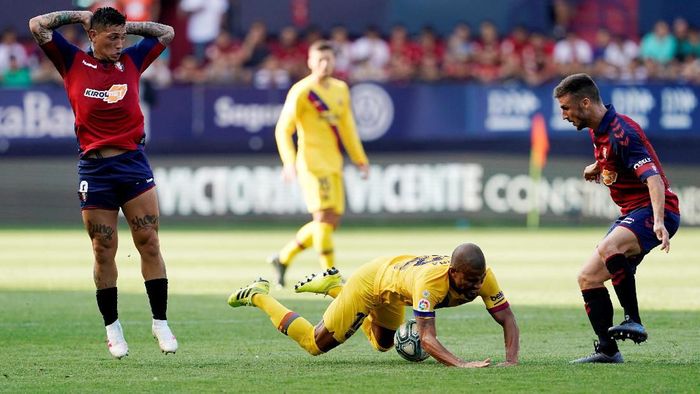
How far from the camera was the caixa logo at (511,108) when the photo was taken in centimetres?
2469

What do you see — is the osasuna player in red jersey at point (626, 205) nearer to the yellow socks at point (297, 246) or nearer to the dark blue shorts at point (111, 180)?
the dark blue shorts at point (111, 180)

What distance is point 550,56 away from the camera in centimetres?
2711

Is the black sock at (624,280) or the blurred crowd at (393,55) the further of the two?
the blurred crowd at (393,55)

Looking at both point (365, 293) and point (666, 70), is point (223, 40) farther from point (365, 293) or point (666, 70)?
point (365, 293)

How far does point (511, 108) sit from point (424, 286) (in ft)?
55.5

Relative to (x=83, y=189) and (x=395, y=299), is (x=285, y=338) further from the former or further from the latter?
(x=83, y=189)

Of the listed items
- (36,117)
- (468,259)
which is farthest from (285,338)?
(36,117)

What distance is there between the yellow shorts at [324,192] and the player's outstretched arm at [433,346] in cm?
625

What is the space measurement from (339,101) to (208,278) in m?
2.62

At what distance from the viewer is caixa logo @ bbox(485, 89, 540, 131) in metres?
24.7

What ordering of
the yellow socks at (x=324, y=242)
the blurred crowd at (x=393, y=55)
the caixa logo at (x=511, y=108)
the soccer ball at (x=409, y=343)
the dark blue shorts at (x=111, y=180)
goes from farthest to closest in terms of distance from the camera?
the blurred crowd at (x=393, y=55) → the caixa logo at (x=511, y=108) → the yellow socks at (x=324, y=242) → the dark blue shorts at (x=111, y=180) → the soccer ball at (x=409, y=343)

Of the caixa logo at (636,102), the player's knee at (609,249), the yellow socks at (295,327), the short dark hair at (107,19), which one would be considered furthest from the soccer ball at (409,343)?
the caixa logo at (636,102)

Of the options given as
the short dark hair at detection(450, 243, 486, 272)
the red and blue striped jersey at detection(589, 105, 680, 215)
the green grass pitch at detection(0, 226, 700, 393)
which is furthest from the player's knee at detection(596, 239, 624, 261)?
the short dark hair at detection(450, 243, 486, 272)

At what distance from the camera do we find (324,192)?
14.4 metres
